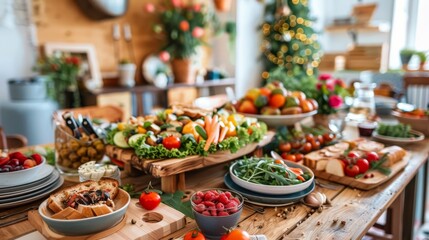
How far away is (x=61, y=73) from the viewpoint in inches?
123

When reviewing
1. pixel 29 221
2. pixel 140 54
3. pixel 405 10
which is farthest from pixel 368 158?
pixel 405 10

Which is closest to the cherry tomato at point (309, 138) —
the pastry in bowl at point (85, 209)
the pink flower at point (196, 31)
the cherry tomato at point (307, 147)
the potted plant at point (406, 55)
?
the cherry tomato at point (307, 147)

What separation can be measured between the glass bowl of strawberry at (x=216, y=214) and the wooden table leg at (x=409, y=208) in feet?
4.52

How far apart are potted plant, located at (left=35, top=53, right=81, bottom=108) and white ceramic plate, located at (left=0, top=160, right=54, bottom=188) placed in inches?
84.7

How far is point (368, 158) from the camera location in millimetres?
1354

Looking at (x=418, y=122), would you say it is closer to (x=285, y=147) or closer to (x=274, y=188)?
(x=285, y=147)

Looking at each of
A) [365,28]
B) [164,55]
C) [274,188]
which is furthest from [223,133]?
[365,28]

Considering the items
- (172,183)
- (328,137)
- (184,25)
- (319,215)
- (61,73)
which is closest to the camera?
(319,215)

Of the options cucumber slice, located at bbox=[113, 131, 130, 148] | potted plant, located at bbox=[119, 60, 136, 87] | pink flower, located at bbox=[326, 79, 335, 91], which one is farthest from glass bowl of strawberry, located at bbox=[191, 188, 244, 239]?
potted plant, located at bbox=[119, 60, 136, 87]

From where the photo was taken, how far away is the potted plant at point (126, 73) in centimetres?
363

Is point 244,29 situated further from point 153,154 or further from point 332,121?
point 153,154

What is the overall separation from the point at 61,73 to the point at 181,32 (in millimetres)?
1455

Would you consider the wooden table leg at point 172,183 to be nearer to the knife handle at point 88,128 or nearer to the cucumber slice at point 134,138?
the cucumber slice at point 134,138

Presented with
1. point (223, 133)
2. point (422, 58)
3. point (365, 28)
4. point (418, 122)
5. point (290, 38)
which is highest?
point (365, 28)
